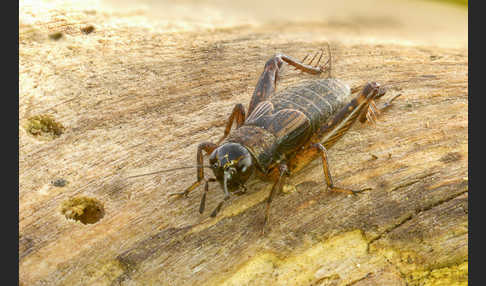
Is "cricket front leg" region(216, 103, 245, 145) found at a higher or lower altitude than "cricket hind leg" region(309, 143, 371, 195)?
higher

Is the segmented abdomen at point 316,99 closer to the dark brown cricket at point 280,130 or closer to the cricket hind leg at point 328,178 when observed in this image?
the dark brown cricket at point 280,130

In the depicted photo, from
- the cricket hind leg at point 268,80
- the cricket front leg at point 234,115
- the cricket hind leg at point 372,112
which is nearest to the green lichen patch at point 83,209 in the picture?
the cricket front leg at point 234,115

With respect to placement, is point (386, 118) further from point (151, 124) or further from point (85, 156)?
point (85, 156)

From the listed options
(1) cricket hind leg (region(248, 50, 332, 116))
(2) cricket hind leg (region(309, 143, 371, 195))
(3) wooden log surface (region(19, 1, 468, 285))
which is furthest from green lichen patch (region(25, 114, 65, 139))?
(2) cricket hind leg (region(309, 143, 371, 195))

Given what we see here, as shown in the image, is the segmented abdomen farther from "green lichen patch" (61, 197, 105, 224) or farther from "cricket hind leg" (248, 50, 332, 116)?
"green lichen patch" (61, 197, 105, 224)

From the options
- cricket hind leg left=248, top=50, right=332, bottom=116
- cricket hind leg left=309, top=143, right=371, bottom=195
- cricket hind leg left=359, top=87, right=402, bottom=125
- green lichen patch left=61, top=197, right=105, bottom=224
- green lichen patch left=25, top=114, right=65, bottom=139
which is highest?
cricket hind leg left=248, top=50, right=332, bottom=116

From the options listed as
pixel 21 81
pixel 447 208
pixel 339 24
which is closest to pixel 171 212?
pixel 21 81
